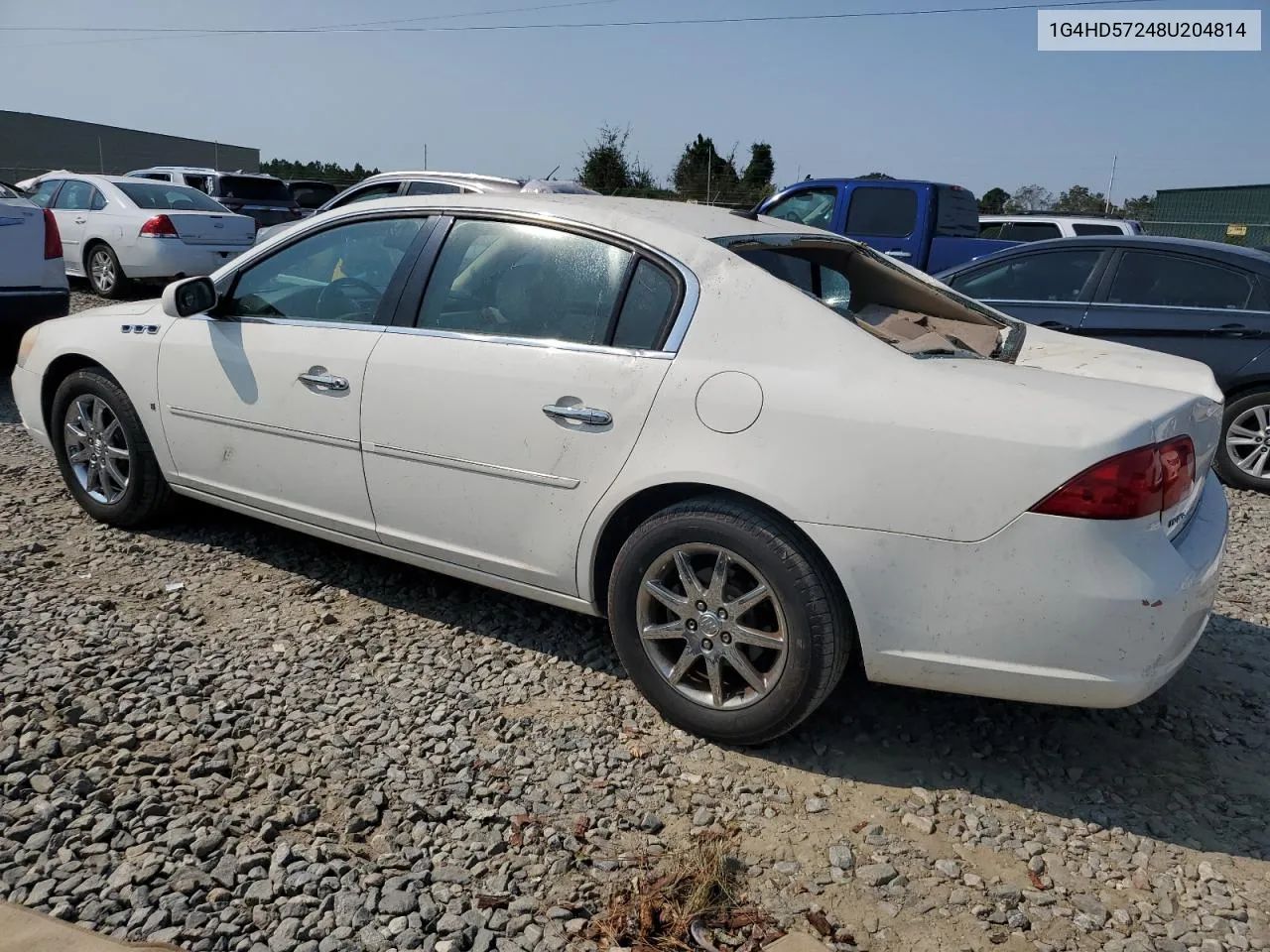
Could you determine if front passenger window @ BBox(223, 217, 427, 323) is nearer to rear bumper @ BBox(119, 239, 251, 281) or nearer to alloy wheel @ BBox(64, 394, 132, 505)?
alloy wheel @ BBox(64, 394, 132, 505)

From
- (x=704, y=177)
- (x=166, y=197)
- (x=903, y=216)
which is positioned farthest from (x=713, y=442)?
(x=704, y=177)

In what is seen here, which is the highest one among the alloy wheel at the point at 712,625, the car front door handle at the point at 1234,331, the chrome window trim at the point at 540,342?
the chrome window trim at the point at 540,342

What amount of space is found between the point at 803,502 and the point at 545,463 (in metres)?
0.88

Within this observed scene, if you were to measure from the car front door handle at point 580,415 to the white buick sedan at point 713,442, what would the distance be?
0.01 meters

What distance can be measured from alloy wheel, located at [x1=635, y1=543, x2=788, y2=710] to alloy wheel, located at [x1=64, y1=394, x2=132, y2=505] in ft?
9.09

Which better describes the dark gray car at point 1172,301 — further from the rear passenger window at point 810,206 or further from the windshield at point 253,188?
the windshield at point 253,188

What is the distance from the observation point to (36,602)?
3.86 m

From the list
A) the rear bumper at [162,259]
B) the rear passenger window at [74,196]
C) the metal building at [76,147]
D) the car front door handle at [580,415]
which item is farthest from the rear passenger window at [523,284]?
the metal building at [76,147]

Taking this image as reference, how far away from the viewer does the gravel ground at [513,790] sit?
2375mm

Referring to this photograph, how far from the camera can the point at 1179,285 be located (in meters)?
6.43

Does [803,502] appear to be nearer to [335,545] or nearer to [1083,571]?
[1083,571]

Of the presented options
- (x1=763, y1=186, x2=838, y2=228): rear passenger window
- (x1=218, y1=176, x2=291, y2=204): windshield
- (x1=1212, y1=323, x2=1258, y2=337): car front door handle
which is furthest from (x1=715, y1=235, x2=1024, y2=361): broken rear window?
(x1=218, y1=176, x2=291, y2=204): windshield

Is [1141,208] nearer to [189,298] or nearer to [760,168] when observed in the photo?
[760,168]

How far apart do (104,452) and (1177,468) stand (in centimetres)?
438
